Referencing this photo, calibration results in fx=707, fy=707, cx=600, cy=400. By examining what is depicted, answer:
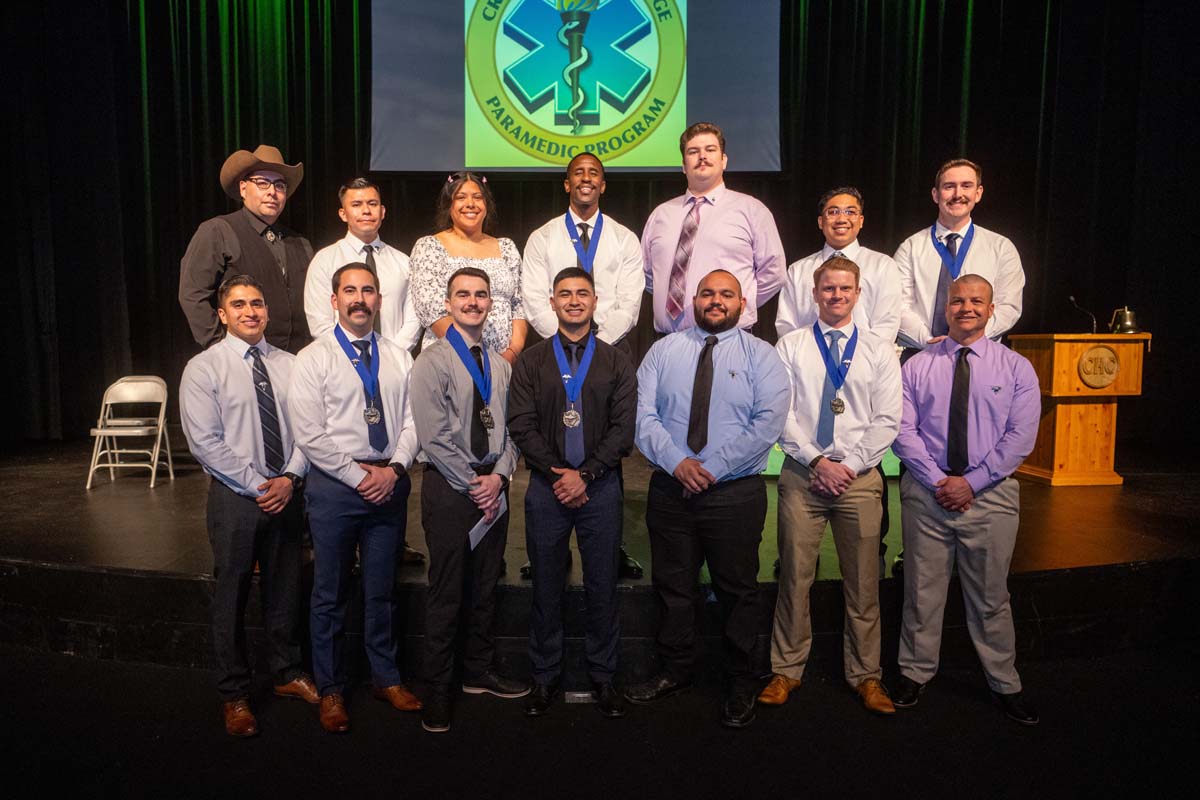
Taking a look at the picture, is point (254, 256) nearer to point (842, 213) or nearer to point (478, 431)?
point (478, 431)

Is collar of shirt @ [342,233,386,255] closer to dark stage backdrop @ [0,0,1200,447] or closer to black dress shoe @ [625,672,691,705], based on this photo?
black dress shoe @ [625,672,691,705]

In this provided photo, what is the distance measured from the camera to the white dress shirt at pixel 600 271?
295 centimetres

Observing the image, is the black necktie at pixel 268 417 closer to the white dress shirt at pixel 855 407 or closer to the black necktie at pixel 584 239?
the black necktie at pixel 584 239

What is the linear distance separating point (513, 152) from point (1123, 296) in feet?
19.4

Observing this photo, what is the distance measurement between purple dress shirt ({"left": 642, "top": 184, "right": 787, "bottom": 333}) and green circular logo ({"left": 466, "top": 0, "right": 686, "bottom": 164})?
3.07 m

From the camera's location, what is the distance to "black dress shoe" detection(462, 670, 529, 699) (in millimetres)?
2588

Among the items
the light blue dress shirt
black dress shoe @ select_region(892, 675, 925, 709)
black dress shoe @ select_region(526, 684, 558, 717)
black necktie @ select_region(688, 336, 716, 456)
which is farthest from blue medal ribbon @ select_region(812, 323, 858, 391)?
black dress shoe @ select_region(526, 684, 558, 717)

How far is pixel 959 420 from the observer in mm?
2561

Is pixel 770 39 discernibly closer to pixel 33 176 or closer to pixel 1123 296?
pixel 1123 296

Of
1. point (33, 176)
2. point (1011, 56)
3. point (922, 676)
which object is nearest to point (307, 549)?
point (922, 676)

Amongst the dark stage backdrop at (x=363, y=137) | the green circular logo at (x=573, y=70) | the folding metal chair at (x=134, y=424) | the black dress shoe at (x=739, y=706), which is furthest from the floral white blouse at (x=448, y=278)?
the dark stage backdrop at (x=363, y=137)

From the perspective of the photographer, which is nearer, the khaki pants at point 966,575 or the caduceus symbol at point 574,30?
the khaki pants at point 966,575

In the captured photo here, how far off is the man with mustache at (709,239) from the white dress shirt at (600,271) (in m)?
0.14

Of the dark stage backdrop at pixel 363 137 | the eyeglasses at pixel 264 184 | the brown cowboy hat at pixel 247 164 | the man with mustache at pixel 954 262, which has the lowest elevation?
the man with mustache at pixel 954 262
